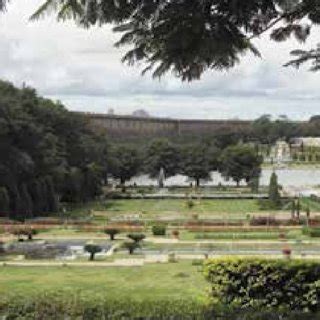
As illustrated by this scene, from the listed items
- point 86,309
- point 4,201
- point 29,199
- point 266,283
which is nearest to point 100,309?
point 86,309

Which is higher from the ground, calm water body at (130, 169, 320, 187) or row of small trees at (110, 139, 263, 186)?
row of small trees at (110, 139, 263, 186)

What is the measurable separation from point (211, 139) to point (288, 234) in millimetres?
91079

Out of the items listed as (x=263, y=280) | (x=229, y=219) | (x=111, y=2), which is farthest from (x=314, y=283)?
(x=229, y=219)

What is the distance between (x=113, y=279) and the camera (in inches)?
994

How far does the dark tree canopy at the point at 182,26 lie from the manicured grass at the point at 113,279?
49.0 ft

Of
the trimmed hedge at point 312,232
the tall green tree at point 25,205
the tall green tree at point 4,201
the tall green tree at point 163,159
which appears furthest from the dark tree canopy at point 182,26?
the tall green tree at point 163,159

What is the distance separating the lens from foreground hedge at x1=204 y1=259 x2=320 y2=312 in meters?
15.6

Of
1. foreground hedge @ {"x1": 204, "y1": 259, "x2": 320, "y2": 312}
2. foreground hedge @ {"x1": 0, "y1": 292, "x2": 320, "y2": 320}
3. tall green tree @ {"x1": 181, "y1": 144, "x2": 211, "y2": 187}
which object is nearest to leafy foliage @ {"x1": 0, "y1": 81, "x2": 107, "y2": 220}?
tall green tree @ {"x1": 181, "y1": 144, "x2": 211, "y2": 187}

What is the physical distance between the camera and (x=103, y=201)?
3140 inches

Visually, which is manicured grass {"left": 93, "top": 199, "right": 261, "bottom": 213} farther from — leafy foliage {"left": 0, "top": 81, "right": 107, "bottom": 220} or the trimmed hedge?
the trimmed hedge

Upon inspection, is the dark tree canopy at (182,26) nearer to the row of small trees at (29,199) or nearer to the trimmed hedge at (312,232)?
the trimmed hedge at (312,232)

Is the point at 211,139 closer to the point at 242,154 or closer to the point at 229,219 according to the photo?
the point at 242,154

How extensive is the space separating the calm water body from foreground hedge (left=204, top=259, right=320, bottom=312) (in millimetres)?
89405

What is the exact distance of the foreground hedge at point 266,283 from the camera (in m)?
15.6
